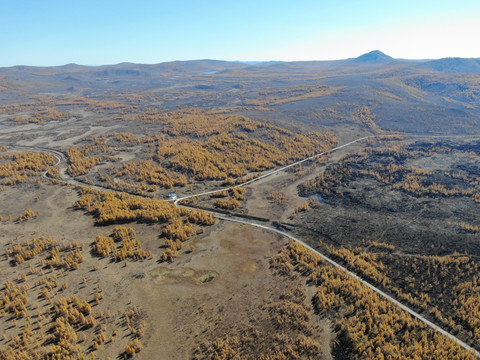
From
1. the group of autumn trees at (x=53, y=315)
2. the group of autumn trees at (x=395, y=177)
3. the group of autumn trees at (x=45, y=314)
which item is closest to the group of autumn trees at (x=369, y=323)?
the group of autumn trees at (x=53, y=315)

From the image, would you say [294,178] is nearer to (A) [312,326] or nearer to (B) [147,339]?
(A) [312,326]

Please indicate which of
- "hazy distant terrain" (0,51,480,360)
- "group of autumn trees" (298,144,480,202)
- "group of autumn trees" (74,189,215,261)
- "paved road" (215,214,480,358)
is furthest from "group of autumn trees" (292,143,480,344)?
"group of autumn trees" (74,189,215,261)

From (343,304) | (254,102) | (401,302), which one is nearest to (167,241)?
(343,304)

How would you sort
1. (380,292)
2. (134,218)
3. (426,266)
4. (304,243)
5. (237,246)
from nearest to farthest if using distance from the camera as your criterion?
(380,292), (426,266), (237,246), (304,243), (134,218)

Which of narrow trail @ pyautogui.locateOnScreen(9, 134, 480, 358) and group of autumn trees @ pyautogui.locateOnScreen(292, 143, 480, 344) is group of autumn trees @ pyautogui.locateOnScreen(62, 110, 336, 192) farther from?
group of autumn trees @ pyautogui.locateOnScreen(292, 143, 480, 344)

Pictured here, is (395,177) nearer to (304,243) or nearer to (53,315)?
(304,243)

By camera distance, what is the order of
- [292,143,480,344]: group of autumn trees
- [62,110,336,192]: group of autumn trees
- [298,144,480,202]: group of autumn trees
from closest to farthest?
[292,143,480,344]: group of autumn trees → [298,144,480,202]: group of autumn trees → [62,110,336,192]: group of autumn trees

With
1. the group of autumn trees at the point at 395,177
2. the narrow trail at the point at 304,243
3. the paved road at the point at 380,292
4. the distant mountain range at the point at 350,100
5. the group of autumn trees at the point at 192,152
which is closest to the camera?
the paved road at the point at 380,292

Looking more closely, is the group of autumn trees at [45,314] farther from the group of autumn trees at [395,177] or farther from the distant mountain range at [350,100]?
the distant mountain range at [350,100]

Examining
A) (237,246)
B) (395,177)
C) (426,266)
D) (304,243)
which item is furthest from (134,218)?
(395,177)
